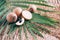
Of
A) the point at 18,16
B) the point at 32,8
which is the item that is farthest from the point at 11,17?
the point at 32,8

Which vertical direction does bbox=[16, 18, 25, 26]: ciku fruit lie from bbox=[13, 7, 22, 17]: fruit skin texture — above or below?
below

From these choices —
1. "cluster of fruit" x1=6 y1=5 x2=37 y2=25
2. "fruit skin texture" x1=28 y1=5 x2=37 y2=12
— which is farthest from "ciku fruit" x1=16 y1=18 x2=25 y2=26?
"fruit skin texture" x1=28 y1=5 x2=37 y2=12

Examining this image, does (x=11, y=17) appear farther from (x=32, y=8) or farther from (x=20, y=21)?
(x=32, y=8)

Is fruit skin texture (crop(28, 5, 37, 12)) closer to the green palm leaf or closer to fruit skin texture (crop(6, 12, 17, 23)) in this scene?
the green palm leaf

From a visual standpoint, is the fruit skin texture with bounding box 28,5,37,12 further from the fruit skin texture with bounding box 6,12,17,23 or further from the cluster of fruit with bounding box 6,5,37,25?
the fruit skin texture with bounding box 6,12,17,23

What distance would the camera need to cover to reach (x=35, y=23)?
127 cm

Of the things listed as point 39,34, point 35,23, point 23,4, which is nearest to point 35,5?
point 23,4

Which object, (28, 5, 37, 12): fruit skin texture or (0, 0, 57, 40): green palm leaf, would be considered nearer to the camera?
(0, 0, 57, 40): green palm leaf

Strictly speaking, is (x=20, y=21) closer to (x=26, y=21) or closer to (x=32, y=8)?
(x=26, y=21)

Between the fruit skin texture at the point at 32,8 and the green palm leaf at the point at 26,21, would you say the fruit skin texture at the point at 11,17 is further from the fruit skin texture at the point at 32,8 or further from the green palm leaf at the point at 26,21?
the fruit skin texture at the point at 32,8

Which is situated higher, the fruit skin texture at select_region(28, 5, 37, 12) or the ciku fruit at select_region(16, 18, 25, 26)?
the fruit skin texture at select_region(28, 5, 37, 12)

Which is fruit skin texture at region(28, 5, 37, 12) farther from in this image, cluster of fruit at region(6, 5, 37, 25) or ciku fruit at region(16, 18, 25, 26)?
ciku fruit at region(16, 18, 25, 26)

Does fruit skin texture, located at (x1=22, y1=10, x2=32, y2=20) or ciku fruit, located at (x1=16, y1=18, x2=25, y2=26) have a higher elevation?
fruit skin texture, located at (x1=22, y1=10, x2=32, y2=20)

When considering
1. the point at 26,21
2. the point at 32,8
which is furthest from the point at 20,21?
the point at 32,8
